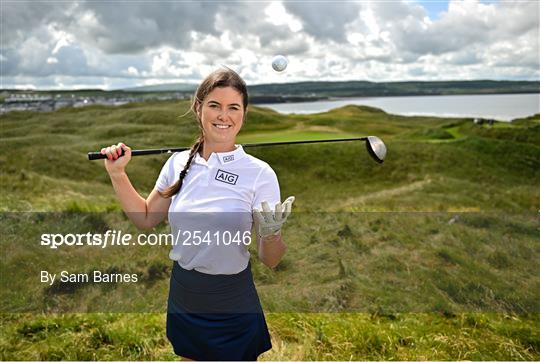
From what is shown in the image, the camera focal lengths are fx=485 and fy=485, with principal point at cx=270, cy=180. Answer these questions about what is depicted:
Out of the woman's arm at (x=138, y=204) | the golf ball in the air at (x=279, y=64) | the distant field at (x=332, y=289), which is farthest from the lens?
the distant field at (x=332, y=289)

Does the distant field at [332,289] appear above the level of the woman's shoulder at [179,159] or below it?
below

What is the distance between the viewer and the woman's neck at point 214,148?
300 centimetres

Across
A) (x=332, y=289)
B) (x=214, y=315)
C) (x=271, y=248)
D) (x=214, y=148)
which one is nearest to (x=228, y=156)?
(x=214, y=148)

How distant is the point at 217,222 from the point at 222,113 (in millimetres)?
657

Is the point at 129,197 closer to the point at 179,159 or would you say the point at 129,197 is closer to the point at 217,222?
the point at 179,159

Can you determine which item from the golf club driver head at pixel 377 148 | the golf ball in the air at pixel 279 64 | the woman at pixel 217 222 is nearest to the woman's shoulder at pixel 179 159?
the woman at pixel 217 222

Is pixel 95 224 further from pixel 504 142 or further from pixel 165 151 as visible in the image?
pixel 504 142

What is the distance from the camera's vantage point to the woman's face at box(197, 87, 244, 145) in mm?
2918

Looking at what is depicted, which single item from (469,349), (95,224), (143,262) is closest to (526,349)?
(469,349)

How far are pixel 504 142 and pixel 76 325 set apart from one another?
5108cm

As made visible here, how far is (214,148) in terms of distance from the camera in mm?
3021

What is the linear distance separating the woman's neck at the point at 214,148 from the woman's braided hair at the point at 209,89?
0.25 ft

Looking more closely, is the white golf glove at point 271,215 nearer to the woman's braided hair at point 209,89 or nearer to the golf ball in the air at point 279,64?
the woman's braided hair at point 209,89

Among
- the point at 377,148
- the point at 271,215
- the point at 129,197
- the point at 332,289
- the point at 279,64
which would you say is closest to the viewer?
the point at 271,215
